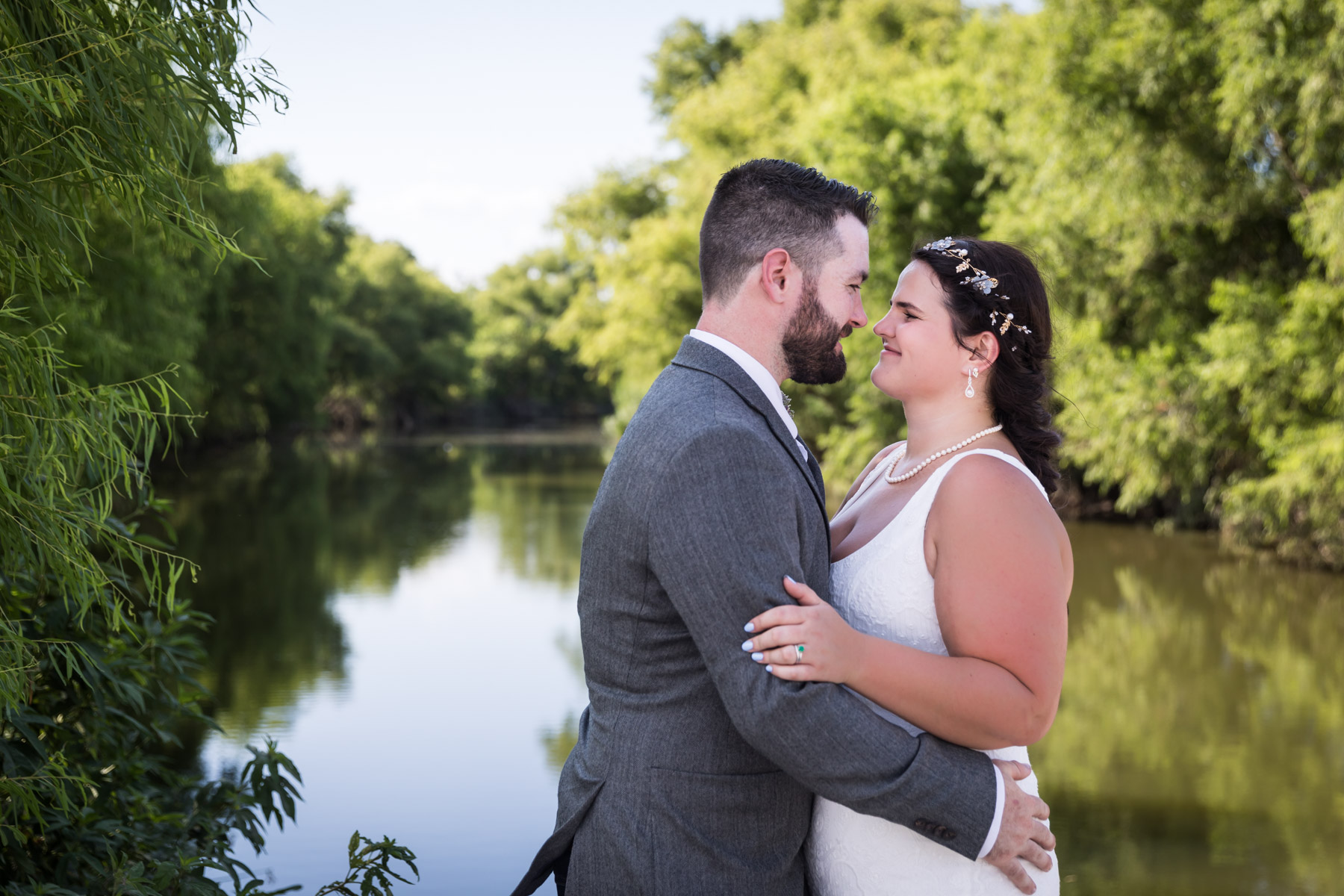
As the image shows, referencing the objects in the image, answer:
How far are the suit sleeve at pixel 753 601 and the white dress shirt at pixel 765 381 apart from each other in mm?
185

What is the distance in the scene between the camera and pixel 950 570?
214cm

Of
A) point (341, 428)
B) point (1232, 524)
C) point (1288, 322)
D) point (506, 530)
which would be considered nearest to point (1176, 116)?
point (1288, 322)

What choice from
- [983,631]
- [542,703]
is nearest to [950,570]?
[983,631]

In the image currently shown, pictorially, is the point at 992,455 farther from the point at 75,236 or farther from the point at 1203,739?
the point at 1203,739

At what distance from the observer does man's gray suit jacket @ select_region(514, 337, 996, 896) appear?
189 centimetres

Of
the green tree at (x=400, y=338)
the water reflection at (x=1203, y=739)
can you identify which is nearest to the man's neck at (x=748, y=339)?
the water reflection at (x=1203, y=739)

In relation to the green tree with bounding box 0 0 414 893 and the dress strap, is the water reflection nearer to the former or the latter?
the dress strap

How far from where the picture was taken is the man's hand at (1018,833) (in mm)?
2104

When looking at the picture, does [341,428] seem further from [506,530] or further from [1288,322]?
[1288,322]

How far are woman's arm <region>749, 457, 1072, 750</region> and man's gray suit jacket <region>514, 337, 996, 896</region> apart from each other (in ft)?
0.18

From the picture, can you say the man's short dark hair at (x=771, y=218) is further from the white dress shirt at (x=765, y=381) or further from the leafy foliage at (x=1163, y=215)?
the leafy foliage at (x=1163, y=215)

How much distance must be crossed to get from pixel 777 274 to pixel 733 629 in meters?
0.70

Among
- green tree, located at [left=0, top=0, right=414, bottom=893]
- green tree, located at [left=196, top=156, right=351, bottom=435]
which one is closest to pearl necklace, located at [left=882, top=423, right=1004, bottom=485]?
green tree, located at [left=0, top=0, right=414, bottom=893]

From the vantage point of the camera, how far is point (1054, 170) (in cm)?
1514
